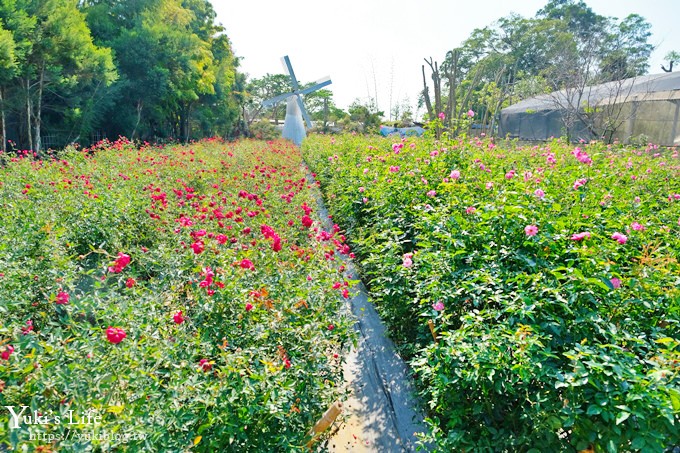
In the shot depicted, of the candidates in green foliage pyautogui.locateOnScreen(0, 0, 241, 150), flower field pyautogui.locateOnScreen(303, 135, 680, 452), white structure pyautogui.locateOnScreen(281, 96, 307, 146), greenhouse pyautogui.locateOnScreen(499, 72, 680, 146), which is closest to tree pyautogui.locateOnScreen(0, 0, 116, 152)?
green foliage pyautogui.locateOnScreen(0, 0, 241, 150)

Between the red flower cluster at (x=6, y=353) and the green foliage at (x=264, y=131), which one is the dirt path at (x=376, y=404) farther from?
the green foliage at (x=264, y=131)

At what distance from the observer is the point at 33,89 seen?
419 inches

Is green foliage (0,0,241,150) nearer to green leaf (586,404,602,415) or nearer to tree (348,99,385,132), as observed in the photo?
tree (348,99,385,132)

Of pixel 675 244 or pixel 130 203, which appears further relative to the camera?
pixel 130 203

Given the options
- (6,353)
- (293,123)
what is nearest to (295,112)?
(293,123)

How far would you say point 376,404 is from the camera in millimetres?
2436

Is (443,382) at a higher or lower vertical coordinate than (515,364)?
lower

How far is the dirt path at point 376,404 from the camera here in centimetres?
213

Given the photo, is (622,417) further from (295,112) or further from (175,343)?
(295,112)

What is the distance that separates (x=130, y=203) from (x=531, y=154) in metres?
5.27

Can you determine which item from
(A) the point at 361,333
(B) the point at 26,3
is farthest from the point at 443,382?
(B) the point at 26,3

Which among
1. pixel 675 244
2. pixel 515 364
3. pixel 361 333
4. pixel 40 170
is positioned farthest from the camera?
pixel 40 170

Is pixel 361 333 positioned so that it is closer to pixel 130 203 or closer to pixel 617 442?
pixel 617 442

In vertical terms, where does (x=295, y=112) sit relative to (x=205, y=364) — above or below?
above
